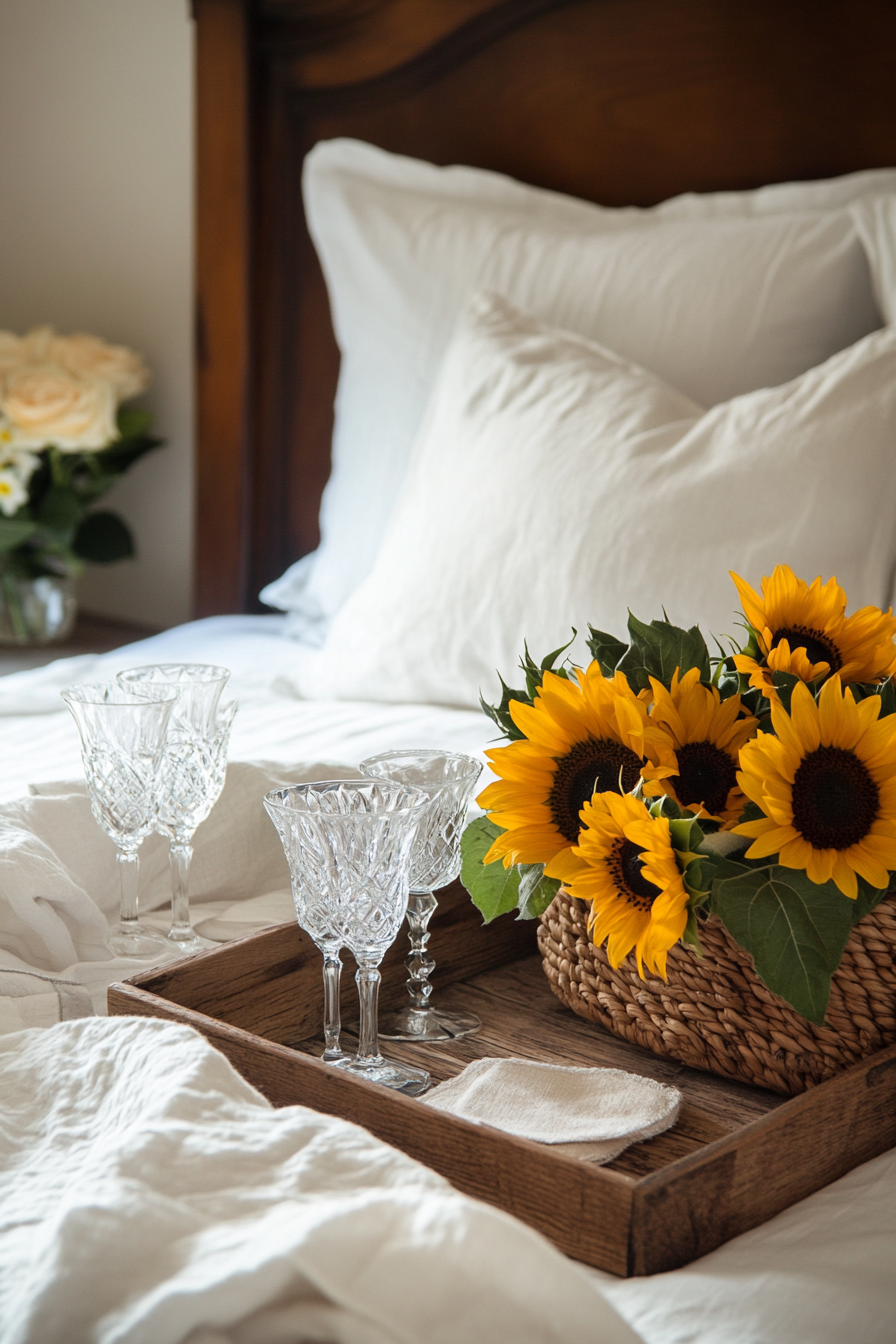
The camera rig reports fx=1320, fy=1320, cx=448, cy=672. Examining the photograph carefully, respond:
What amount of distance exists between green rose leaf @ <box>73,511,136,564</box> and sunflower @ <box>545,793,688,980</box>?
1642 mm

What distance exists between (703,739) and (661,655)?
2.4 inches

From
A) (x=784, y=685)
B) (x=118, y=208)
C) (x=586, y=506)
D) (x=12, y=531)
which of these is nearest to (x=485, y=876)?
(x=784, y=685)

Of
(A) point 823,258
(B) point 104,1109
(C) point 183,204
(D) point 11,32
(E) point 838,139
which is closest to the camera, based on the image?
(B) point 104,1109

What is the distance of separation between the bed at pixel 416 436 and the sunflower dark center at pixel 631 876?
0.15 m

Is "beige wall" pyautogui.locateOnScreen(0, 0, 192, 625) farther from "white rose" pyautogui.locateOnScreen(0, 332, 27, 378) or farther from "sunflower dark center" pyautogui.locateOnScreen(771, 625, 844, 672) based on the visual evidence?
"sunflower dark center" pyautogui.locateOnScreen(771, 625, 844, 672)

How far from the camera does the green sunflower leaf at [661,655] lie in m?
0.73

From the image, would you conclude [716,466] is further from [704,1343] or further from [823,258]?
[704,1343]

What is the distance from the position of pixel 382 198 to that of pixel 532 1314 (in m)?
1.52

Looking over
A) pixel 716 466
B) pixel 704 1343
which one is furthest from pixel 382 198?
pixel 704 1343

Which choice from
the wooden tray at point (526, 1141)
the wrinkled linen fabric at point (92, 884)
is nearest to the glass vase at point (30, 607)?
the wrinkled linen fabric at point (92, 884)

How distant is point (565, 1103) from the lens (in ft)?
2.18

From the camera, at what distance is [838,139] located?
1.50 m

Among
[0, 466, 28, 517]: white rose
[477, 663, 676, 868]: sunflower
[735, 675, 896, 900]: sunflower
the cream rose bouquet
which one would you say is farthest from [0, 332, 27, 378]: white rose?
[735, 675, 896, 900]: sunflower

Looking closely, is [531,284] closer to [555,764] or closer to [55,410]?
[55,410]
